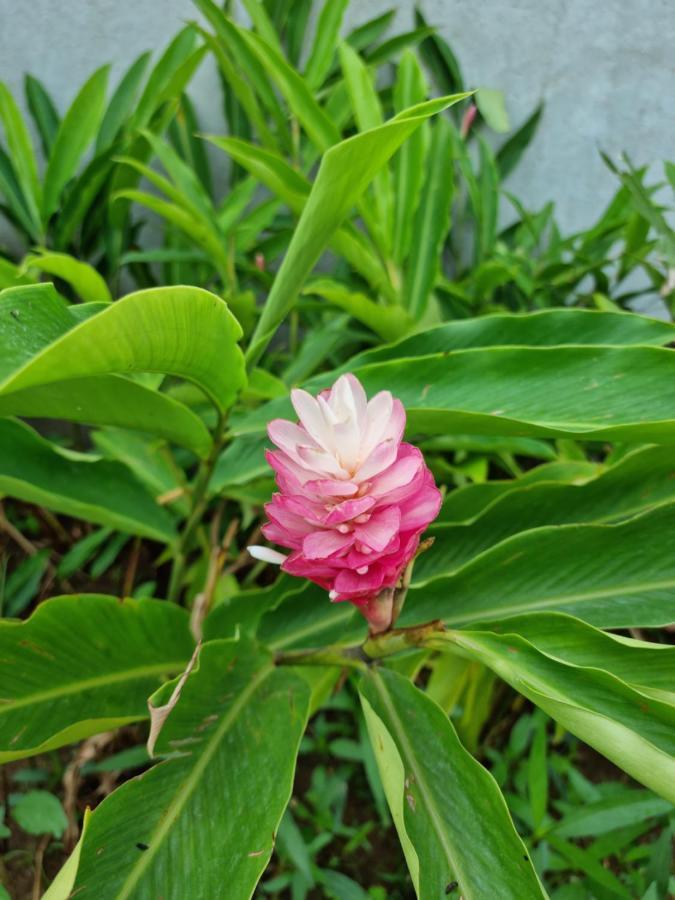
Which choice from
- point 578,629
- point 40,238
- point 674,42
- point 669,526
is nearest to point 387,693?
point 578,629

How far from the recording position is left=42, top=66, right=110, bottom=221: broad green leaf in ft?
3.57

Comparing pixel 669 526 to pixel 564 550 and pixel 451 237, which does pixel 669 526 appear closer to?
pixel 564 550

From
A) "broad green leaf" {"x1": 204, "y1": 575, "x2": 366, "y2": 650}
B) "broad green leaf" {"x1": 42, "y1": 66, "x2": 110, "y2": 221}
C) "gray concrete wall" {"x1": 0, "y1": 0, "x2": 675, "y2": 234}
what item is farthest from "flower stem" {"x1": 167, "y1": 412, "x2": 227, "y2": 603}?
"gray concrete wall" {"x1": 0, "y1": 0, "x2": 675, "y2": 234}

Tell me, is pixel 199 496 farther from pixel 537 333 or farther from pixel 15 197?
pixel 15 197

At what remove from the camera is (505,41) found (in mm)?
1256

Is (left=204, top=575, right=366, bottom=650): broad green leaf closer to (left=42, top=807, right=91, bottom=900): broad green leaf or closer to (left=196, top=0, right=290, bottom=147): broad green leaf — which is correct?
(left=42, top=807, right=91, bottom=900): broad green leaf

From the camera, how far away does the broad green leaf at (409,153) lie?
39.2 inches

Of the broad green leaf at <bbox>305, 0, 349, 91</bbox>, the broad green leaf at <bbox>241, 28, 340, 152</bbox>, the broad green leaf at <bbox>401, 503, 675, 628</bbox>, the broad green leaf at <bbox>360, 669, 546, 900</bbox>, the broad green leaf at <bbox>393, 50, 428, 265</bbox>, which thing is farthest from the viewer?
the broad green leaf at <bbox>305, 0, 349, 91</bbox>

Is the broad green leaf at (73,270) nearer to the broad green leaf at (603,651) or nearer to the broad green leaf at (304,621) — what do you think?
the broad green leaf at (304,621)

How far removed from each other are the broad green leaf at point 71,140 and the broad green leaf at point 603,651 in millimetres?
964

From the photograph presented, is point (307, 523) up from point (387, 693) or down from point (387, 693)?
up

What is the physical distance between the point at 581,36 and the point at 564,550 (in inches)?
41.0

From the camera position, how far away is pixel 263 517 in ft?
3.65

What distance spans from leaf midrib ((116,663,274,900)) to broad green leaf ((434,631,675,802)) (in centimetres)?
→ 21
